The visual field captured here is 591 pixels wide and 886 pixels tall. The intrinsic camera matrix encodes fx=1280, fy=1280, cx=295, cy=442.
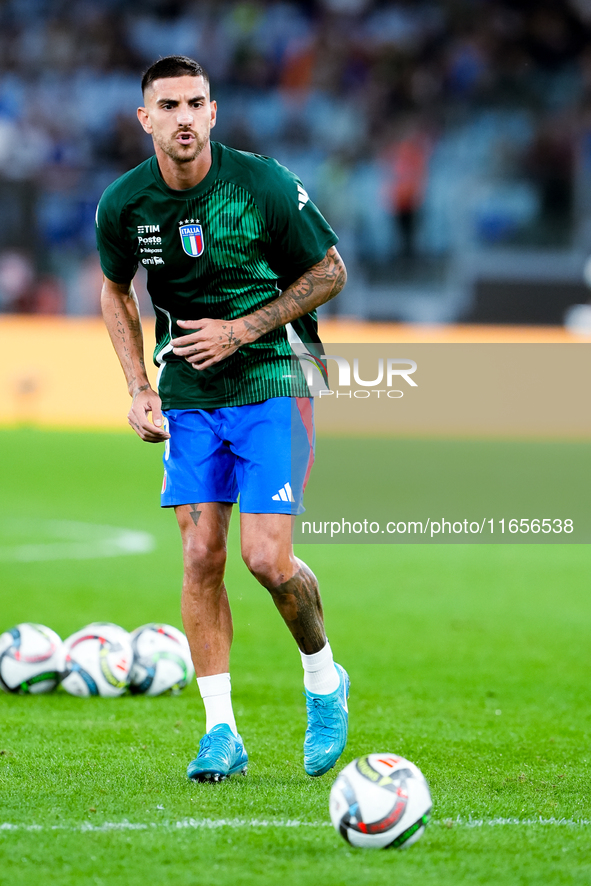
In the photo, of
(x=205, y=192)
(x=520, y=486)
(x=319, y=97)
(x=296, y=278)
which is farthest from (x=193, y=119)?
(x=319, y=97)

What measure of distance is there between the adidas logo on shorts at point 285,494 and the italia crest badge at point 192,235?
932 mm

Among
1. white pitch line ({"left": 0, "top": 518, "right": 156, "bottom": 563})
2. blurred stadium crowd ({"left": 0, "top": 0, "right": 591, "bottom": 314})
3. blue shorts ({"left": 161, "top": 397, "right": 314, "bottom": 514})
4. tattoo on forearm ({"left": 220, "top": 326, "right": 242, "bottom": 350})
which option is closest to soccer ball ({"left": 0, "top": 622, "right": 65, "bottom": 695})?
blue shorts ({"left": 161, "top": 397, "right": 314, "bottom": 514})

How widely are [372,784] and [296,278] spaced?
1978mm

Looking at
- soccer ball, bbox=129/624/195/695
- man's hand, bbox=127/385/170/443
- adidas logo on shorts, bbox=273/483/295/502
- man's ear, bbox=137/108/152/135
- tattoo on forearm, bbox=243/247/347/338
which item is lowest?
soccer ball, bbox=129/624/195/695

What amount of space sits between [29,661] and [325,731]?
1.97 metres

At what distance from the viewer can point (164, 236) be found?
4773 millimetres

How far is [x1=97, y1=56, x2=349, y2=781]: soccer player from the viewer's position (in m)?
4.70

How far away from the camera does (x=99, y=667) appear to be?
6.12 meters

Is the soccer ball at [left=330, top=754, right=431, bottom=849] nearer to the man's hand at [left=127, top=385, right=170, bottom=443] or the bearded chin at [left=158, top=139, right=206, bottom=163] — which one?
the man's hand at [left=127, top=385, right=170, bottom=443]

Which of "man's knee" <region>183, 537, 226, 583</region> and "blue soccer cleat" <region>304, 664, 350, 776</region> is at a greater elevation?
"man's knee" <region>183, 537, 226, 583</region>

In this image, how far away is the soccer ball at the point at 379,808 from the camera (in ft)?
12.3

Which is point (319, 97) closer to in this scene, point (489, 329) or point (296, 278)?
point (489, 329)

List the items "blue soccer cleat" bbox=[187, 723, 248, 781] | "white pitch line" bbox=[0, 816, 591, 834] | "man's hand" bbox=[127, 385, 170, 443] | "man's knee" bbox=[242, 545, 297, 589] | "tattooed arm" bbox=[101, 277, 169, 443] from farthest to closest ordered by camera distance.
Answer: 1. "tattooed arm" bbox=[101, 277, 169, 443]
2. "man's hand" bbox=[127, 385, 170, 443]
3. "man's knee" bbox=[242, 545, 297, 589]
4. "blue soccer cleat" bbox=[187, 723, 248, 781]
5. "white pitch line" bbox=[0, 816, 591, 834]

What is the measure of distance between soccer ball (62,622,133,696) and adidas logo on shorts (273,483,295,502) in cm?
174
